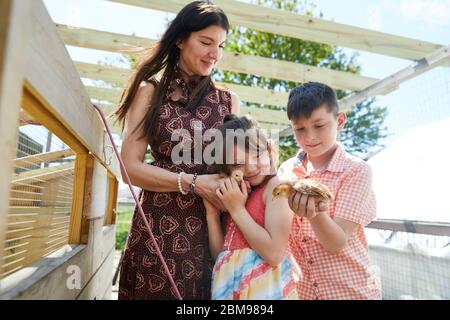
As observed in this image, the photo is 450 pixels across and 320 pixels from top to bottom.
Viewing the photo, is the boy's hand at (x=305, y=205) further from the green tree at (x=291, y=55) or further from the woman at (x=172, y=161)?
the green tree at (x=291, y=55)

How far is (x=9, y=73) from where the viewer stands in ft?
1.54

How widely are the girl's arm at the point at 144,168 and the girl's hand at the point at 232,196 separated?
4cm

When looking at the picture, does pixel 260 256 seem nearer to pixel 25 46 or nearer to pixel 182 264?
pixel 182 264

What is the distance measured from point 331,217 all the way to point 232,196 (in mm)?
325

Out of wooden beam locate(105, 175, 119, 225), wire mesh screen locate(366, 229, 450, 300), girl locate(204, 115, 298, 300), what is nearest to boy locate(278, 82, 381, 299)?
girl locate(204, 115, 298, 300)

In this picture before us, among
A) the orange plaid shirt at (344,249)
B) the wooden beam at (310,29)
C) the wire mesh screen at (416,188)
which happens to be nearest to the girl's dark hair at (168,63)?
the orange plaid shirt at (344,249)

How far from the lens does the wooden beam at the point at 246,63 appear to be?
9.81ft

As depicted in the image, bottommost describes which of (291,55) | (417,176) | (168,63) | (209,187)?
(209,187)

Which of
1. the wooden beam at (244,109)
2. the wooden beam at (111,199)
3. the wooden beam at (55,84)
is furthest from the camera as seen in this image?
the wooden beam at (244,109)

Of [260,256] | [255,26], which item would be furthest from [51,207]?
[255,26]

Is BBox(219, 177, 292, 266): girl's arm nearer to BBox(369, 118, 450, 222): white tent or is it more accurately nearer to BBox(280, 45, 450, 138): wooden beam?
BBox(369, 118, 450, 222): white tent

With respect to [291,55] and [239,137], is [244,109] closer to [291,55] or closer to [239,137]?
[239,137]

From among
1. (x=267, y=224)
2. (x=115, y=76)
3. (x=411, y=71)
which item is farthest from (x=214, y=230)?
(x=115, y=76)

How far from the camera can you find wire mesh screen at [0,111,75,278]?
35.8 inches
